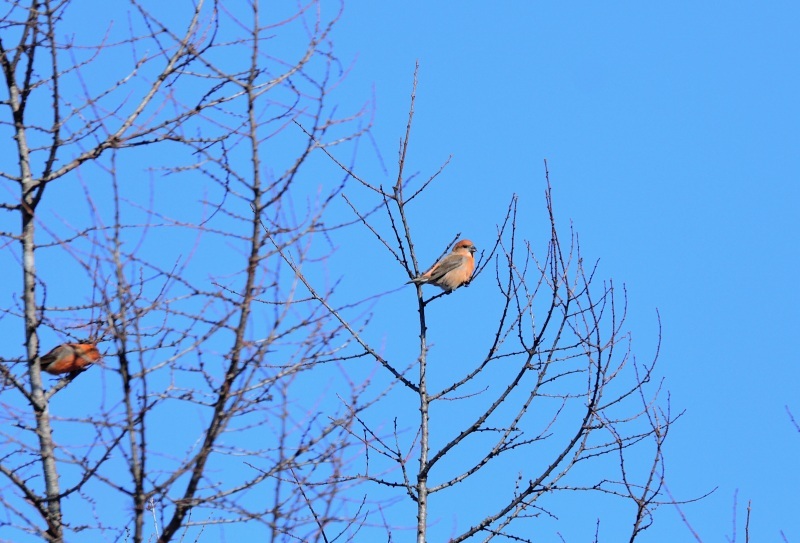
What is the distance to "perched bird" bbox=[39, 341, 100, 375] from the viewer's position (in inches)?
240

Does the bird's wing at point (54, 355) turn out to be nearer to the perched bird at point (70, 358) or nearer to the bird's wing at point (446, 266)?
the perched bird at point (70, 358)

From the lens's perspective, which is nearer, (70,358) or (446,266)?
(70,358)

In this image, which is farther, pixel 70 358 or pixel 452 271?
pixel 452 271

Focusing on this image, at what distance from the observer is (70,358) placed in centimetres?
727

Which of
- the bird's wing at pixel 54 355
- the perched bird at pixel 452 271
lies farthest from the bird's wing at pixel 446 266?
the bird's wing at pixel 54 355

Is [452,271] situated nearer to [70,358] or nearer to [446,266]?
[446,266]

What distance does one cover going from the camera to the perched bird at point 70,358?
610 centimetres

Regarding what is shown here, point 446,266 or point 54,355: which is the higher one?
point 446,266

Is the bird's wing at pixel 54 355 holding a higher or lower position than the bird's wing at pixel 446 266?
lower

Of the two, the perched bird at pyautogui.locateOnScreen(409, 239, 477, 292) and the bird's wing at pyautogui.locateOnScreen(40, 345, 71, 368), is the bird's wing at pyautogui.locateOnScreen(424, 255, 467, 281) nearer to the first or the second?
the perched bird at pyautogui.locateOnScreen(409, 239, 477, 292)

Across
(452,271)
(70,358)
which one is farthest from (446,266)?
(70,358)

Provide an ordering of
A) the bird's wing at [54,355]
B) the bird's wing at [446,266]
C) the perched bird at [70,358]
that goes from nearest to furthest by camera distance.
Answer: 1. the perched bird at [70,358]
2. the bird's wing at [54,355]
3. the bird's wing at [446,266]

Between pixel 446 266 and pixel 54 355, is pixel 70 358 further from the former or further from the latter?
pixel 446 266

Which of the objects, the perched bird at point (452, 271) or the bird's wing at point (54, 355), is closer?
the bird's wing at point (54, 355)
